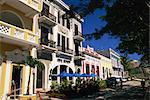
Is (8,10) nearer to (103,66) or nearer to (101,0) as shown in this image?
(101,0)

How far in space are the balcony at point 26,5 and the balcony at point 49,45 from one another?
526 cm

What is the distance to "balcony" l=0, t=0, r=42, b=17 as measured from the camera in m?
15.3

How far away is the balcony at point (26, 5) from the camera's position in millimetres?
15291

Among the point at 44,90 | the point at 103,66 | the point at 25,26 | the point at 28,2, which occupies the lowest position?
the point at 44,90

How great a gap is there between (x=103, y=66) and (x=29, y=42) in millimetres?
32809

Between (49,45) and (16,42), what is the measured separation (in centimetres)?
817

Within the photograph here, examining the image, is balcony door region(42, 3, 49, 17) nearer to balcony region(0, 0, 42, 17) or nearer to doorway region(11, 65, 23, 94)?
balcony region(0, 0, 42, 17)

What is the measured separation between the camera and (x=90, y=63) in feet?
124

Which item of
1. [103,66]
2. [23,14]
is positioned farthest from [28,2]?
[103,66]

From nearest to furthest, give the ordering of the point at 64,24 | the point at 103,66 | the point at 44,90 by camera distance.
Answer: the point at 44,90
the point at 64,24
the point at 103,66

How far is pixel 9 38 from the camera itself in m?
14.0

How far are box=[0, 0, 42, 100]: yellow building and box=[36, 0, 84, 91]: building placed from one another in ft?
13.2

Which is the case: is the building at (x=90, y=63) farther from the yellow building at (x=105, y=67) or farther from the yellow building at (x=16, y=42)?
the yellow building at (x=16, y=42)

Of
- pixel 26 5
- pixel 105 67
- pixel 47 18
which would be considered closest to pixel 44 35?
pixel 47 18
